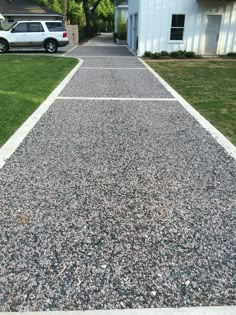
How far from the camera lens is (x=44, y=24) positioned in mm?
20719

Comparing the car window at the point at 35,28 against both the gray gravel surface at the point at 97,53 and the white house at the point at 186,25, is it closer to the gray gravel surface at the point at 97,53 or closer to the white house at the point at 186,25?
the gray gravel surface at the point at 97,53

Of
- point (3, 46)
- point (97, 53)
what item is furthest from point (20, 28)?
point (97, 53)

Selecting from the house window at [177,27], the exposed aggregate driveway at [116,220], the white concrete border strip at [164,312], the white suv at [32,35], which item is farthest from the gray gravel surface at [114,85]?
the white suv at [32,35]

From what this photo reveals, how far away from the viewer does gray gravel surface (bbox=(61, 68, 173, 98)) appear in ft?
31.7

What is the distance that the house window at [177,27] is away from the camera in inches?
747

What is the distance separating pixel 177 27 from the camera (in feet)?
62.8

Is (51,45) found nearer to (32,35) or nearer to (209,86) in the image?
(32,35)

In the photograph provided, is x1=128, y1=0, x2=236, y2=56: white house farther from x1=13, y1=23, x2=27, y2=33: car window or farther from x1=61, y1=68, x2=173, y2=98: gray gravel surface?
x1=13, y1=23, x2=27, y2=33: car window

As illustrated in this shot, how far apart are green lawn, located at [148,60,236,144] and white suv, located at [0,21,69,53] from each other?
7.49 metres

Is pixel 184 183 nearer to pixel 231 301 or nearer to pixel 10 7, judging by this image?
pixel 231 301

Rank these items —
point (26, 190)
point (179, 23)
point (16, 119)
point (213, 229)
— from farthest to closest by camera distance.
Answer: point (179, 23) → point (16, 119) → point (26, 190) → point (213, 229)

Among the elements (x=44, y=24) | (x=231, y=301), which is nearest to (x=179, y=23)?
(x=44, y=24)

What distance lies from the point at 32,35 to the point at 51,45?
129cm

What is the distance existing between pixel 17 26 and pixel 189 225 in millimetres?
20700
